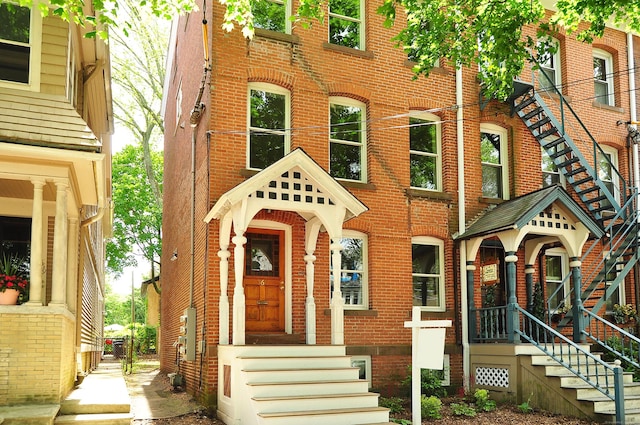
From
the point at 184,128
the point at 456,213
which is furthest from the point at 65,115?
the point at 456,213

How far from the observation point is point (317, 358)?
11.3 meters

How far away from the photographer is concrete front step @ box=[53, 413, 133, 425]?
8.55 m

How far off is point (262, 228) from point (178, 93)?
297 inches

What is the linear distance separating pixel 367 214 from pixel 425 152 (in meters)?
2.43

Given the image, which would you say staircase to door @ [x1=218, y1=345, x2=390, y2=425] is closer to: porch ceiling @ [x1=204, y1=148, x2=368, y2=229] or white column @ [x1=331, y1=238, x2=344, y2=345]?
white column @ [x1=331, y1=238, x2=344, y2=345]

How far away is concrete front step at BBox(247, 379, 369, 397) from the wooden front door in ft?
8.64

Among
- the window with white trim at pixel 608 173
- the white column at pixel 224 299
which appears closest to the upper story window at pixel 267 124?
the white column at pixel 224 299

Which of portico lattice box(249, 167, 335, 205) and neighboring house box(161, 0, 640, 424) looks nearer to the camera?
portico lattice box(249, 167, 335, 205)

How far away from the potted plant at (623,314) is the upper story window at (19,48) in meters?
14.2

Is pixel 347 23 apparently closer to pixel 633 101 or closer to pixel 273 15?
pixel 273 15

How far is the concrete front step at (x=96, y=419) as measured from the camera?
8.55m

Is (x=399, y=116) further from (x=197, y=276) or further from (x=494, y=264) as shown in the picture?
(x=197, y=276)

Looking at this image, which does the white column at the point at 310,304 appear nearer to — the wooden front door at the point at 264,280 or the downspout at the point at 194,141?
the wooden front door at the point at 264,280

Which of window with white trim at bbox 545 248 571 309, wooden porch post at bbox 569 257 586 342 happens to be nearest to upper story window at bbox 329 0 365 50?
wooden porch post at bbox 569 257 586 342
